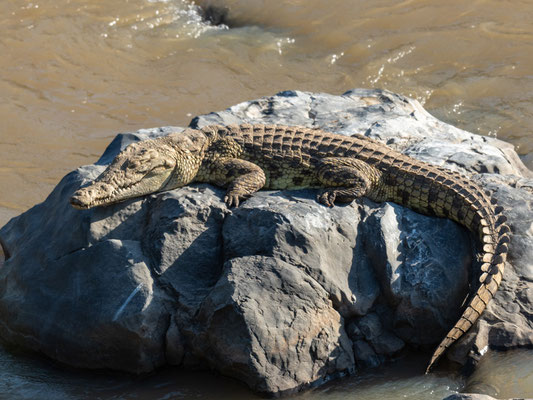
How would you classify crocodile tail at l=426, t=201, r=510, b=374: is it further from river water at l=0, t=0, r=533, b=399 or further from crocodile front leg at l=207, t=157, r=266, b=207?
river water at l=0, t=0, r=533, b=399

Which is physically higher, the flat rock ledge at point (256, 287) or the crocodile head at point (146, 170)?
the crocodile head at point (146, 170)

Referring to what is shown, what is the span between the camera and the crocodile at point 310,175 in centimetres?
511

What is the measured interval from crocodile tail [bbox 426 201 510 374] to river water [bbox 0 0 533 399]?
3.38 metres

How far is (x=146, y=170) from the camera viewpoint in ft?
17.8

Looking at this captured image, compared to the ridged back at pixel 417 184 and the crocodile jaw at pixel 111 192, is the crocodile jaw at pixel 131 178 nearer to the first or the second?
the crocodile jaw at pixel 111 192

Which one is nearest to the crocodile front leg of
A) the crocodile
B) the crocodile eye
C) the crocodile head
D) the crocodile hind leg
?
the crocodile

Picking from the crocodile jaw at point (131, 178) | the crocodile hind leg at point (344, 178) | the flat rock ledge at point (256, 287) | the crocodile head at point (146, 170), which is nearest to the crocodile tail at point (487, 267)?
the flat rock ledge at point (256, 287)

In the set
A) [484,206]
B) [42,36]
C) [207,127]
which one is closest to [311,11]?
[42,36]

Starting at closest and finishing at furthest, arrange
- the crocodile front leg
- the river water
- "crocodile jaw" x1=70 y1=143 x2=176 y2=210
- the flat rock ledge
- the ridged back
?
the flat rock ledge, the ridged back, "crocodile jaw" x1=70 y1=143 x2=176 y2=210, the crocodile front leg, the river water

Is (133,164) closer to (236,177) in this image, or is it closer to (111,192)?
(111,192)

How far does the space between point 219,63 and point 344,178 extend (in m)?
5.86

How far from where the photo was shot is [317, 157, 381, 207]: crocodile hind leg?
5383 mm

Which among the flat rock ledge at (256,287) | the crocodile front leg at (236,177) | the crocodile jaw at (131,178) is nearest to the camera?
the flat rock ledge at (256,287)

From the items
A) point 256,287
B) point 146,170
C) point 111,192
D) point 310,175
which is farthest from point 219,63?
point 256,287
